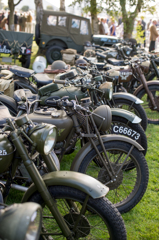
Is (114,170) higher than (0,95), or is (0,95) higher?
(0,95)

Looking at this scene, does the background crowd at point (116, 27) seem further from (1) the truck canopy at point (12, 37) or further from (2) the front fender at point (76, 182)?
(2) the front fender at point (76, 182)

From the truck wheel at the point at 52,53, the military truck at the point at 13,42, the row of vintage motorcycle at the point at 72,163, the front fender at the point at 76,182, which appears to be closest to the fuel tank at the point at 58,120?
the row of vintage motorcycle at the point at 72,163

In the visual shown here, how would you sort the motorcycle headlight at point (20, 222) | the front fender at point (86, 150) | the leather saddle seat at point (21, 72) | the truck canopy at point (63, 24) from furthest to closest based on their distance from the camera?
the truck canopy at point (63, 24) → the leather saddle seat at point (21, 72) → the front fender at point (86, 150) → the motorcycle headlight at point (20, 222)

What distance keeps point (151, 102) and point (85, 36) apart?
7344 millimetres

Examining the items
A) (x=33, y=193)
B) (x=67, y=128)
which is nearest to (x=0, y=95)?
(x=67, y=128)

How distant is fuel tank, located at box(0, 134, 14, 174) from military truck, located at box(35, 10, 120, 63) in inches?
379

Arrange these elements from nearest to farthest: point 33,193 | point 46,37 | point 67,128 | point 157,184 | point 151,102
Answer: point 33,193
point 67,128
point 157,184
point 151,102
point 46,37

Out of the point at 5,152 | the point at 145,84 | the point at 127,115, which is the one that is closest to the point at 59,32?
the point at 145,84

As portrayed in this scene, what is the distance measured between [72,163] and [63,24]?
986cm

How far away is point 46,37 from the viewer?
1116cm

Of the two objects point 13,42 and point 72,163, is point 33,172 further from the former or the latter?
point 13,42

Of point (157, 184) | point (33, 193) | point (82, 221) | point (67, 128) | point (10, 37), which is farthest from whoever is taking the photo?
point (10, 37)

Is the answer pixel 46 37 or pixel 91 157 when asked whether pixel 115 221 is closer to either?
pixel 91 157

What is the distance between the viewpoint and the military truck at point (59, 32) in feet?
36.4
